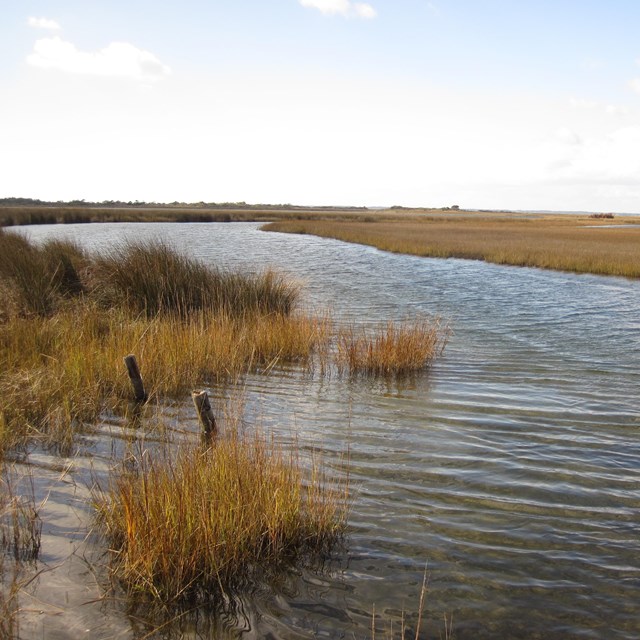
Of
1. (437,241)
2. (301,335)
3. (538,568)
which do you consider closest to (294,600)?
(538,568)

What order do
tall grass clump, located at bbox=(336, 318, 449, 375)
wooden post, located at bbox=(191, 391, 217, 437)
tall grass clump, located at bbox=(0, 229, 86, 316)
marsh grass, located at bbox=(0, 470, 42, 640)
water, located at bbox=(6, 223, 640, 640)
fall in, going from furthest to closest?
1. tall grass clump, located at bbox=(0, 229, 86, 316)
2. tall grass clump, located at bbox=(336, 318, 449, 375)
3. wooden post, located at bbox=(191, 391, 217, 437)
4. water, located at bbox=(6, 223, 640, 640)
5. marsh grass, located at bbox=(0, 470, 42, 640)

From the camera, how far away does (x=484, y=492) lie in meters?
5.56

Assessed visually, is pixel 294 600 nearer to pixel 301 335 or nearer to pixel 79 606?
pixel 79 606

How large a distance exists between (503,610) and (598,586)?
826 mm

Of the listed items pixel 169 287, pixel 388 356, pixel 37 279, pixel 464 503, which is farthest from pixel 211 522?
pixel 37 279

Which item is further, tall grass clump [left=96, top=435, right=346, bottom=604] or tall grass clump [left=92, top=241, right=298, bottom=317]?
tall grass clump [left=92, top=241, right=298, bottom=317]

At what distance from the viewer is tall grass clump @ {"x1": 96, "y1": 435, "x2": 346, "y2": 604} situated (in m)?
3.84

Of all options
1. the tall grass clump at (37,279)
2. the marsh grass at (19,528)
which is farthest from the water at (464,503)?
the tall grass clump at (37,279)

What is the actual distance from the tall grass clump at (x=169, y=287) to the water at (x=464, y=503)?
136 inches

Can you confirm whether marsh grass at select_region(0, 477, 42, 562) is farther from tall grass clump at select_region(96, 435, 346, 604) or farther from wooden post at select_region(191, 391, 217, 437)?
wooden post at select_region(191, 391, 217, 437)

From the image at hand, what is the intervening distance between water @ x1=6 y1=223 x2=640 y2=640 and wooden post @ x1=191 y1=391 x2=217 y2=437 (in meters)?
1.12

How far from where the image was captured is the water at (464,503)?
378 centimetres

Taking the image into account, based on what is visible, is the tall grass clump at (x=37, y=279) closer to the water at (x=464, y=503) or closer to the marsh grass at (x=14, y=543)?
the water at (x=464, y=503)

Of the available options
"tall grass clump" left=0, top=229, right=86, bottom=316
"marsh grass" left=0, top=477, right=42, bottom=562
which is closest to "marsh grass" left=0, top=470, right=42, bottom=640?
"marsh grass" left=0, top=477, right=42, bottom=562
